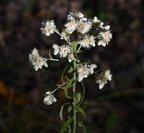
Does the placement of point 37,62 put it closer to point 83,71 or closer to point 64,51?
point 64,51

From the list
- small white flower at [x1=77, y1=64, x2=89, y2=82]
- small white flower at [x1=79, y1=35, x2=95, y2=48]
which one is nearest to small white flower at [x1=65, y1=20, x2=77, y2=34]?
small white flower at [x1=79, y1=35, x2=95, y2=48]

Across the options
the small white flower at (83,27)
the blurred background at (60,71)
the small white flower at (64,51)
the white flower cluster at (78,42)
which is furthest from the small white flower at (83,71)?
the blurred background at (60,71)

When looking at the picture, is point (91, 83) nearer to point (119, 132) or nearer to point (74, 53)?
point (119, 132)

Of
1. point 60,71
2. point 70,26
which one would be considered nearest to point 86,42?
point 70,26

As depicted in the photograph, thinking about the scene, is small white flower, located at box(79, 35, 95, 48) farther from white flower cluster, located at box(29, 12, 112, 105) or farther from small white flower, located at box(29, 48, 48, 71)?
small white flower, located at box(29, 48, 48, 71)

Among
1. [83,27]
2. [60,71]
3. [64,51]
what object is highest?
[60,71]

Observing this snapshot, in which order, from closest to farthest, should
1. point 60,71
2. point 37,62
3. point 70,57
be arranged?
point 70,57
point 37,62
point 60,71

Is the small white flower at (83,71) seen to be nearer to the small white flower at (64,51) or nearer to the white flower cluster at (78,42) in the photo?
the white flower cluster at (78,42)

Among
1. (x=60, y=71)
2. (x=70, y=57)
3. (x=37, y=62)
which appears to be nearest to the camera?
(x=70, y=57)
